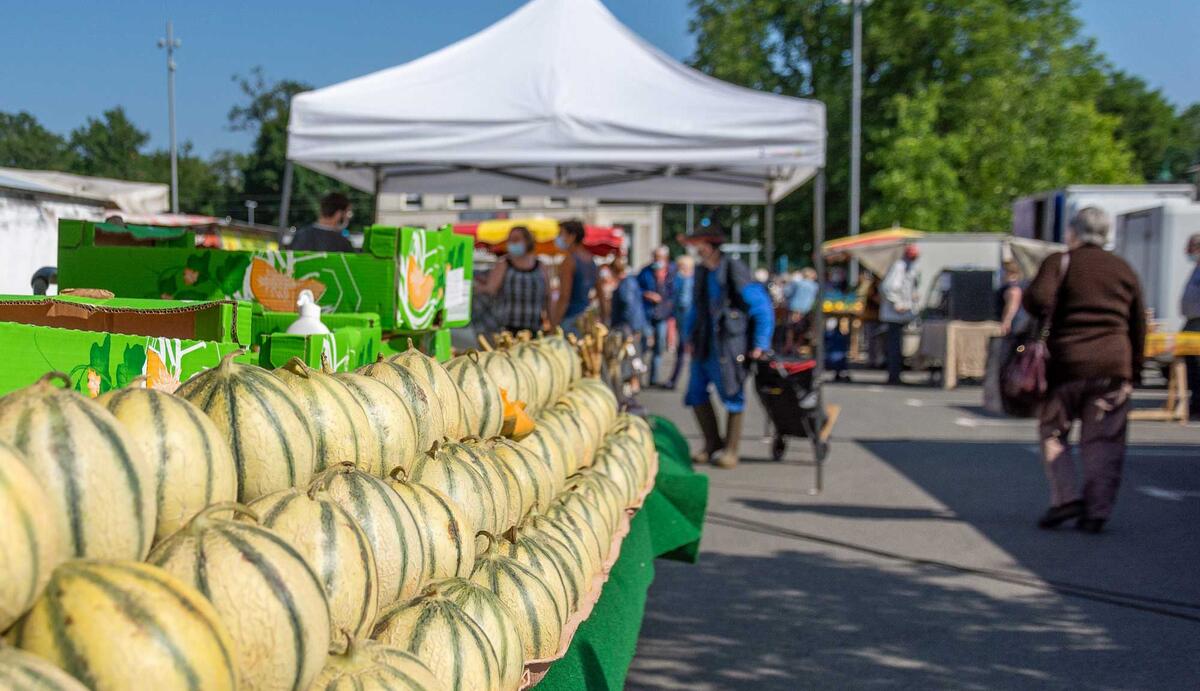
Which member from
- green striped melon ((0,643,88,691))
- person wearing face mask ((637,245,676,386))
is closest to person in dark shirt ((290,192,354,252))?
green striped melon ((0,643,88,691))

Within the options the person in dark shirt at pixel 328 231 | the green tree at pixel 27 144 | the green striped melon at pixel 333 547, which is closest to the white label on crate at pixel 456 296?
the person in dark shirt at pixel 328 231

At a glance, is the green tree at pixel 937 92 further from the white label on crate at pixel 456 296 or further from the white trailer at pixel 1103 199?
the white label on crate at pixel 456 296

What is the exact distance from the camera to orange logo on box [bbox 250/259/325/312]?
4.46 m

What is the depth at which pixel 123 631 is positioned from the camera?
1.45 metres

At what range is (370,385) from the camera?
275 cm

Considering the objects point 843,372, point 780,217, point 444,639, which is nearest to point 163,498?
point 444,639

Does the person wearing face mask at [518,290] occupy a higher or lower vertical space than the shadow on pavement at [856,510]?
higher

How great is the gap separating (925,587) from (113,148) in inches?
2615

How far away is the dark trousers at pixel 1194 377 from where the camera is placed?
1312 centimetres

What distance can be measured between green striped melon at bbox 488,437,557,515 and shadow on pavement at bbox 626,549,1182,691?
63.8 inches

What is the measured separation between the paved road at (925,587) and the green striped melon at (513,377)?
4.39ft

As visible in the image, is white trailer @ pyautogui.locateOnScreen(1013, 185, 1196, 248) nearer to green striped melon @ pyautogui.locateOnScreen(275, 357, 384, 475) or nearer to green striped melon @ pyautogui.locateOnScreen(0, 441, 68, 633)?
green striped melon @ pyautogui.locateOnScreen(275, 357, 384, 475)

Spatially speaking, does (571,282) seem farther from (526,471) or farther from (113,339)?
(113,339)

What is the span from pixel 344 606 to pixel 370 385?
30.2 inches
